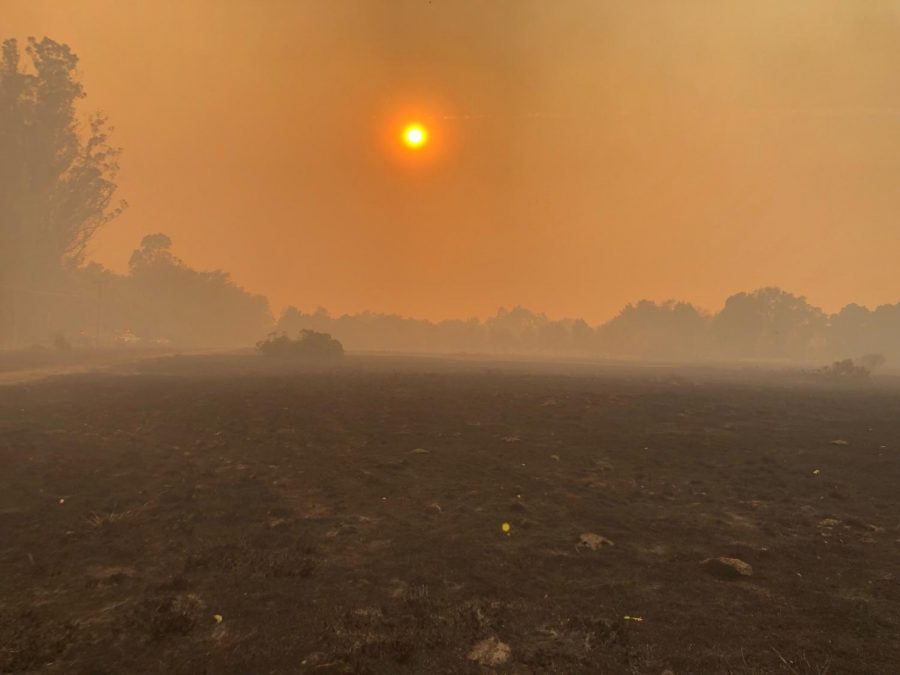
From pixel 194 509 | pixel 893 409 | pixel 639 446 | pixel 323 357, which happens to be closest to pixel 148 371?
pixel 323 357

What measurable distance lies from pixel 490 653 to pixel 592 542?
437cm

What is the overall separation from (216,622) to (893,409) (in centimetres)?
3765

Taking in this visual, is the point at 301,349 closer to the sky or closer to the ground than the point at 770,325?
closer to the ground

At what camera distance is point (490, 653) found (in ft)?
21.9

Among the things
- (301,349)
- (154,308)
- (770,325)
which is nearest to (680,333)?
(770,325)

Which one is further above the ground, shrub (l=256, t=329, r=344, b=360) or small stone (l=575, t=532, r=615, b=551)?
shrub (l=256, t=329, r=344, b=360)

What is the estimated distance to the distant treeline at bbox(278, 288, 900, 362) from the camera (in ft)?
427

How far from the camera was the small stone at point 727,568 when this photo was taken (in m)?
8.82

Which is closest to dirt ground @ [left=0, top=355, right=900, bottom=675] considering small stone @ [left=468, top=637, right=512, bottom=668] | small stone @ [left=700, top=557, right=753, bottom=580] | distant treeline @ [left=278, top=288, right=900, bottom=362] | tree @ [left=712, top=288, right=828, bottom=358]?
small stone @ [left=468, top=637, right=512, bottom=668]

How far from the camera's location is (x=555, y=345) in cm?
15788

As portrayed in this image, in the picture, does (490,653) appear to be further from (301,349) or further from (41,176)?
(41,176)

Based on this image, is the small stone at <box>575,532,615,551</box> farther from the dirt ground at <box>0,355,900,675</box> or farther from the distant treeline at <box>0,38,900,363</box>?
the distant treeline at <box>0,38,900,363</box>

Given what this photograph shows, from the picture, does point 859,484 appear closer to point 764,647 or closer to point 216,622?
point 764,647

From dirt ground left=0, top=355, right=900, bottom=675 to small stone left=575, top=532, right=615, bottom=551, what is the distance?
0.08 m
